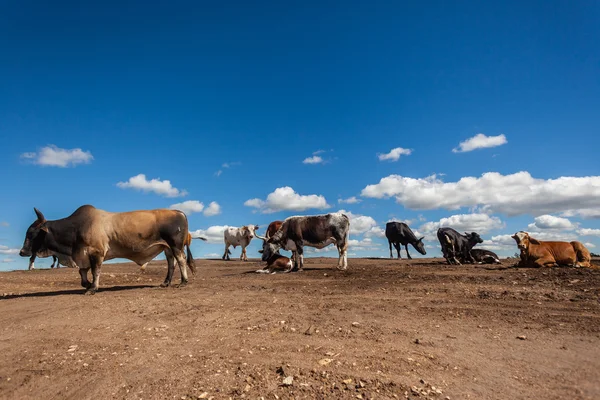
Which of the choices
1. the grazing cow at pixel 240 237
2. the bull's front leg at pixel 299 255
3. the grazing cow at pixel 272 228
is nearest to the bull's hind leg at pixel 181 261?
the bull's front leg at pixel 299 255

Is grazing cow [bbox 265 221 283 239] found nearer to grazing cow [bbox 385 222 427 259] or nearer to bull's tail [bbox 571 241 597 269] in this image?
grazing cow [bbox 385 222 427 259]

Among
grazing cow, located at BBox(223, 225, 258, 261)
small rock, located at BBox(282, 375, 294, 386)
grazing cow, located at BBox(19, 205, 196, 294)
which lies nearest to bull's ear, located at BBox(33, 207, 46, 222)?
grazing cow, located at BBox(19, 205, 196, 294)

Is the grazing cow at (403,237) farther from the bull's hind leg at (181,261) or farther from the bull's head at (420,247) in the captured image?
the bull's hind leg at (181,261)

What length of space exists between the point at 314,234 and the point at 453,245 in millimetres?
7802

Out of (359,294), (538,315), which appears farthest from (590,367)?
(359,294)

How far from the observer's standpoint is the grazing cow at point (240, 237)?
30.7 m

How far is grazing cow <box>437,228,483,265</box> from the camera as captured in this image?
2112 cm

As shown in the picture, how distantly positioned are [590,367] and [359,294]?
616 cm

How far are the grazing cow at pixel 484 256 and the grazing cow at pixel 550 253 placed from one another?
13.8 feet

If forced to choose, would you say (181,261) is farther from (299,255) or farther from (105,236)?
(299,255)

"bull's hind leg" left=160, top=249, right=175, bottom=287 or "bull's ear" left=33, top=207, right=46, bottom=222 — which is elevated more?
"bull's ear" left=33, top=207, right=46, bottom=222

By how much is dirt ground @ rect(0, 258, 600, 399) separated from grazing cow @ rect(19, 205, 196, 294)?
1856 mm

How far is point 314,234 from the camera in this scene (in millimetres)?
19219

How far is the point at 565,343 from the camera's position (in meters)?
6.77
